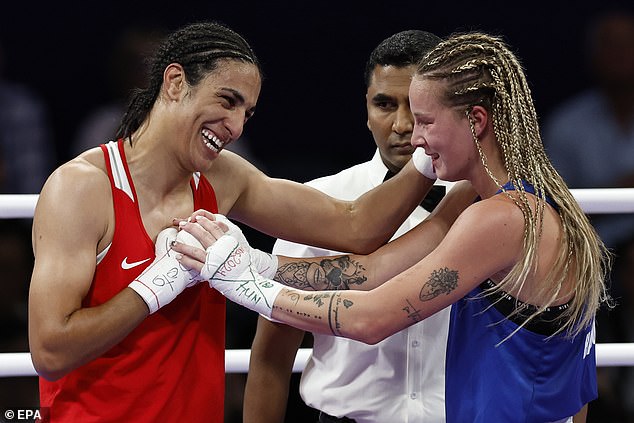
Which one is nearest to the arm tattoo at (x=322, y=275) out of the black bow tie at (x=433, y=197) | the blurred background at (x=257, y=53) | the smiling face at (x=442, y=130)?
the black bow tie at (x=433, y=197)

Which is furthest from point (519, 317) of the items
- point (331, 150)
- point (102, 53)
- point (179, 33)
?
point (102, 53)

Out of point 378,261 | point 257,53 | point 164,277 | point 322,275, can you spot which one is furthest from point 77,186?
point 257,53

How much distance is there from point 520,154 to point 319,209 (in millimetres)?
589

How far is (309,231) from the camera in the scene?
257cm

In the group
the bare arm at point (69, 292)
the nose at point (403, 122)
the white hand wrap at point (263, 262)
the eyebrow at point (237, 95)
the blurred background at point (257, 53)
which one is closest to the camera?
the bare arm at point (69, 292)

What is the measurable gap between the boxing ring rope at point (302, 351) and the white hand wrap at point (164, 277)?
1.80 ft

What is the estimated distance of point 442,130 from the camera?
2.24 meters

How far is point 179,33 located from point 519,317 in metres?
1.01

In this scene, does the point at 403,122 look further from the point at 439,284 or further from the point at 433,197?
the point at 439,284

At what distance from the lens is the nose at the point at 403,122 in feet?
8.79

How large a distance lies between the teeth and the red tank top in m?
0.19

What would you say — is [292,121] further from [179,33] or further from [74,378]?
[74,378]

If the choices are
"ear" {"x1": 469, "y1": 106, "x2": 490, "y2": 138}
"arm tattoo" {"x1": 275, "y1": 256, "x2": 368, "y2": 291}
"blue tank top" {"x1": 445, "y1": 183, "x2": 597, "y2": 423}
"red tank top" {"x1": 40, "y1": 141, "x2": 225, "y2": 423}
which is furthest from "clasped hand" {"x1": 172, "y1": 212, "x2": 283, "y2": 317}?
"ear" {"x1": 469, "y1": 106, "x2": 490, "y2": 138}

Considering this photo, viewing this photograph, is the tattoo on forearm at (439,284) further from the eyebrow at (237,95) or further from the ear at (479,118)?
the eyebrow at (237,95)
